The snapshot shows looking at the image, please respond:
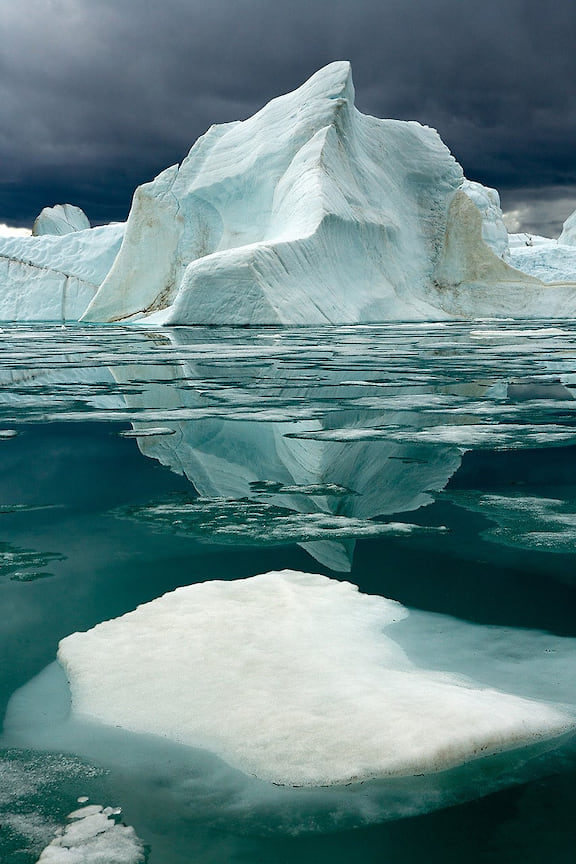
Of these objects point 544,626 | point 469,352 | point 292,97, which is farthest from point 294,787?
point 292,97

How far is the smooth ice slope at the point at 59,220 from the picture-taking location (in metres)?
59.7

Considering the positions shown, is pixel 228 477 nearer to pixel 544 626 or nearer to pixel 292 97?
pixel 544 626

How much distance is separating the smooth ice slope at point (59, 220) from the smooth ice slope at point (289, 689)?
6168 centimetres

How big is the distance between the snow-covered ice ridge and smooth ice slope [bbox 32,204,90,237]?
1330 inches

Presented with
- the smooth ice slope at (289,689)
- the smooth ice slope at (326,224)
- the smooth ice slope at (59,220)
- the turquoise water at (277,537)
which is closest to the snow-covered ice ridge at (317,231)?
the smooth ice slope at (326,224)

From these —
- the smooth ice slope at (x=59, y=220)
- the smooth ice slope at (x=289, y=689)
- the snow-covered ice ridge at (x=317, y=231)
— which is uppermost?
the smooth ice slope at (x=59, y=220)

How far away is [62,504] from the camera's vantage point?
10.4 feet

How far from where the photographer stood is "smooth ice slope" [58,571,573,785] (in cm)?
138

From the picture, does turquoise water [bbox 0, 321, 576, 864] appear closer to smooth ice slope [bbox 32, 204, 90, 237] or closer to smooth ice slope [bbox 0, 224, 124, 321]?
smooth ice slope [bbox 0, 224, 124, 321]

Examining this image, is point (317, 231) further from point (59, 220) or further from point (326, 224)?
point (59, 220)

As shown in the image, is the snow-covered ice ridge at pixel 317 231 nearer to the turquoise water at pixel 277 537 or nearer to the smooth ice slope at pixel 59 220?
the turquoise water at pixel 277 537

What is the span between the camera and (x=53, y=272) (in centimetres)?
3859

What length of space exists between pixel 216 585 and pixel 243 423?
292 centimetres

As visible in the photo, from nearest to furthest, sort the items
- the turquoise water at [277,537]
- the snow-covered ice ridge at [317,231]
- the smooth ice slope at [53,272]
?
1. the turquoise water at [277,537]
2. the snow-covered ice ridge at [317,231]
3. the smooth ice slope at [53,272]
